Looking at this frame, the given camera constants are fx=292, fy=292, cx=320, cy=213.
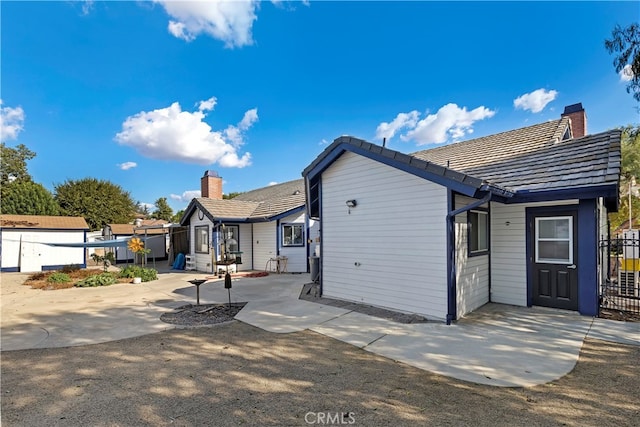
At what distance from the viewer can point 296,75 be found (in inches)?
539

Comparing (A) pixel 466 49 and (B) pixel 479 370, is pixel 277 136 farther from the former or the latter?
(B) pixel 479 370

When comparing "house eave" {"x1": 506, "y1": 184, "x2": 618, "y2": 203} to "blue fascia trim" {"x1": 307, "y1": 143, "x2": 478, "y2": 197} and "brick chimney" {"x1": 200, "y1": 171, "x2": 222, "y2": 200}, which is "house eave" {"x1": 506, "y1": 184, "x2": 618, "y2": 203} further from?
"brick chimney" {"x1": 200, "y1": 171, "x2": 222, "y2": 200}

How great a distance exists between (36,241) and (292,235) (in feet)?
46.9

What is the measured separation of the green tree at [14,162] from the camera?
102ft

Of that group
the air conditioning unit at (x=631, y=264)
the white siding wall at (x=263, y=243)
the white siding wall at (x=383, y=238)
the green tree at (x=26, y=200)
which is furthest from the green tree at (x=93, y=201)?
the air conditioning unit at (x=631, y=264)

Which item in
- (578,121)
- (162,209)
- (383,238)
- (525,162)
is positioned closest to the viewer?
(383,238)

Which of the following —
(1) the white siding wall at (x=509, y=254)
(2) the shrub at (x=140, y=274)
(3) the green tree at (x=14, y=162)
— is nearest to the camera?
(1) the white siding wall at (x=509, y=254)

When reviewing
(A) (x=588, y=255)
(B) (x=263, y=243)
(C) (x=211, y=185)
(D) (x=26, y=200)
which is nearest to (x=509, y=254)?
(A) (x=588, y=255)

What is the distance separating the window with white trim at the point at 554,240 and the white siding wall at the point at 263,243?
33.5ft

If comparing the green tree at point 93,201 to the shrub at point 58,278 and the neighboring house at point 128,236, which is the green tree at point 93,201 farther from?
the shrub at point 58,278

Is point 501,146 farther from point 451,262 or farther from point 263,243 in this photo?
point 263,243

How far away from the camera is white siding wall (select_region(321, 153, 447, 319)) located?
5871 mm

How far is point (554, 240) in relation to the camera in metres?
6.37

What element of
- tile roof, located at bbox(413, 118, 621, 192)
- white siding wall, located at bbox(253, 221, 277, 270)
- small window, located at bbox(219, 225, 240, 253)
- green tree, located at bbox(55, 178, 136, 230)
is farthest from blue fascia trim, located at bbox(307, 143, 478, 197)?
green tree, located at bbox(55, 178, 136, 230)
